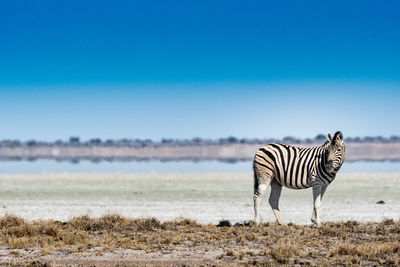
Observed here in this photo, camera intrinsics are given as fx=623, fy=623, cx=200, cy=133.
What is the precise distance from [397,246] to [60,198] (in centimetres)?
1997

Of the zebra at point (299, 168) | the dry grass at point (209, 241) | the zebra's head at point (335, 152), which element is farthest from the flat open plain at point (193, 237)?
the zebra's head at point (335, 152)

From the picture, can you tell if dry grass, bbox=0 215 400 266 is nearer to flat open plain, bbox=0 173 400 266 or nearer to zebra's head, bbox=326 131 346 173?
flat open plain, bbox=0 173 400 266

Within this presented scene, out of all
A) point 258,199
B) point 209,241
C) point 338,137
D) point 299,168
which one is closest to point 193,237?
point 209,241

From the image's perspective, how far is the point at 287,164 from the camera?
16516mm

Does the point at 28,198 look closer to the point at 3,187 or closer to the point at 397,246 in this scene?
the point at 3,187

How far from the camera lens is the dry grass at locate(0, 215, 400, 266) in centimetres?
1277

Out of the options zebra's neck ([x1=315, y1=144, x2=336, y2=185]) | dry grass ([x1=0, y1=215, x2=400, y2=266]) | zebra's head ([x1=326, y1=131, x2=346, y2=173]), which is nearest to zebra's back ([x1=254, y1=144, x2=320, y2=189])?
zebra's neck ([x1=315, y1=144, x2=336, y2=185])

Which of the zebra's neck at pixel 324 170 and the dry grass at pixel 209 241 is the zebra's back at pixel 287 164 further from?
the dry grass at pixel 209 241

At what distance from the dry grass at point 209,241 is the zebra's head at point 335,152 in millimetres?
1602

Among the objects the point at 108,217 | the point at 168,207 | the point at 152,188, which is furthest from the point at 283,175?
the point at 152,188

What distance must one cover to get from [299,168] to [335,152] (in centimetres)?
105

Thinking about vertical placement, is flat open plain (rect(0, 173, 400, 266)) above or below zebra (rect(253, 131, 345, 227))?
below

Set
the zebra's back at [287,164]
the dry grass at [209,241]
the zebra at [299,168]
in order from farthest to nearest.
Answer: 1. the zebra's back at [287,164]
2. the zebra at [299,168]
3. the dry grass at [209,241]

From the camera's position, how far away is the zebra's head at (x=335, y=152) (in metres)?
15.9
